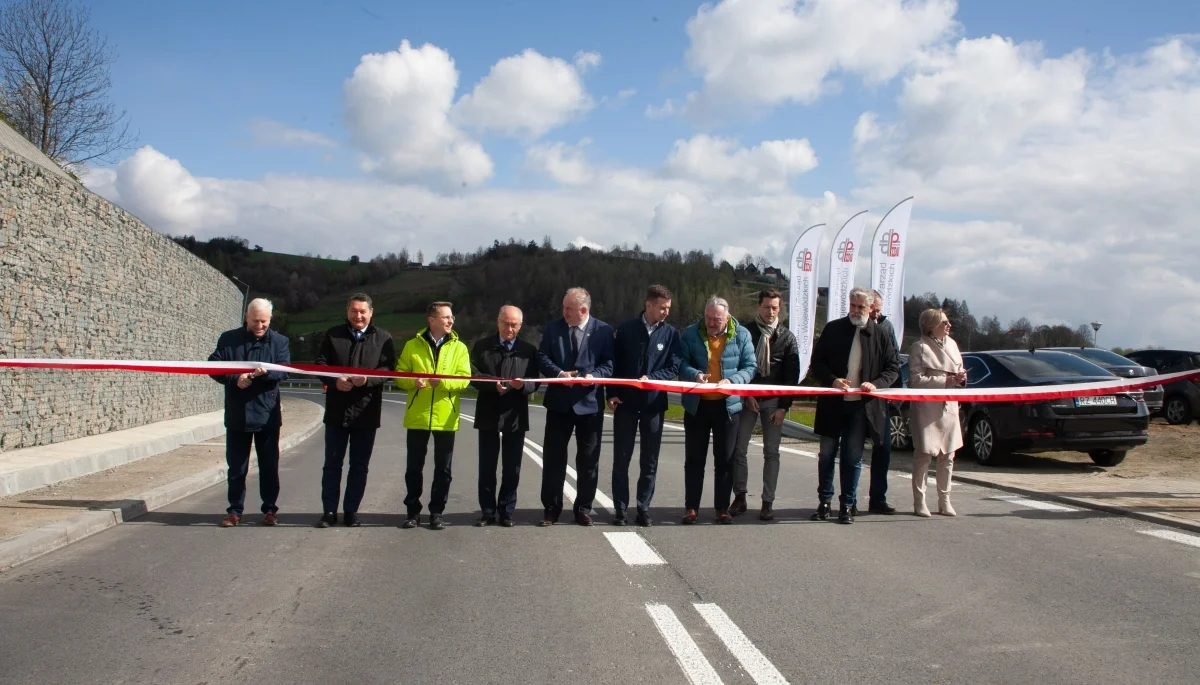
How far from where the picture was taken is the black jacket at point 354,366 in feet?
24.4

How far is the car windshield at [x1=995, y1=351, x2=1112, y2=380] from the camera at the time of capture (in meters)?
12.4

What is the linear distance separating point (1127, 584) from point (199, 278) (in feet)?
82.6

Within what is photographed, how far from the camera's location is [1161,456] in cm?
1318

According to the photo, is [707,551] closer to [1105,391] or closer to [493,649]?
[493,649]

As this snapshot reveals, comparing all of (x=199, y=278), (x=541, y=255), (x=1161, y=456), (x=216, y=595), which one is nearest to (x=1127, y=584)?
(x=216, y=595)

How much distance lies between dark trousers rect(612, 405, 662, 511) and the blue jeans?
1.55 m

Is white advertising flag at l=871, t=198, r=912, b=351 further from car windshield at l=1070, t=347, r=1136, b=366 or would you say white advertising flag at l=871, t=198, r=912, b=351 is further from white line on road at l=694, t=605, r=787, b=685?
white line on road at l=694, t=605, r=787, b=685

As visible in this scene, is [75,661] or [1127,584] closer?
[75,661]

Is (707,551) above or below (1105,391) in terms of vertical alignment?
below

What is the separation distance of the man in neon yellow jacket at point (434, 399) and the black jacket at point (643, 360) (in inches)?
52.9

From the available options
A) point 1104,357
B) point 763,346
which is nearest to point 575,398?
point 763,346

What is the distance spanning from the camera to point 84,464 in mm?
10773

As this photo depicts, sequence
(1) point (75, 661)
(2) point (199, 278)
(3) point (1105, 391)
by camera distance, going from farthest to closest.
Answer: (2) point (199, 278)
(3) point (1105, 391)
(1) point (75, 661)

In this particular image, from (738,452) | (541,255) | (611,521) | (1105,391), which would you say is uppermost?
(541,255)
